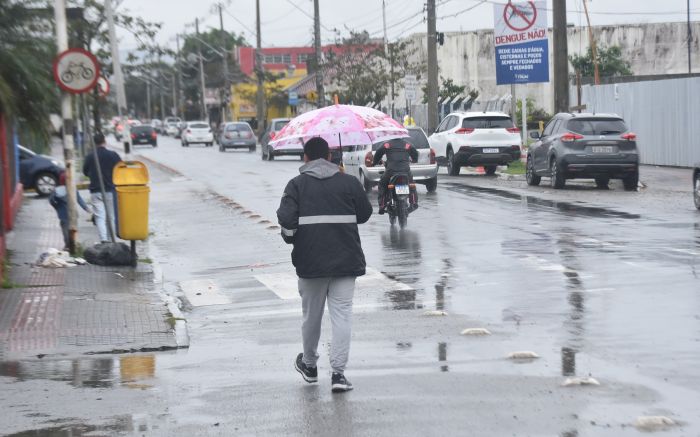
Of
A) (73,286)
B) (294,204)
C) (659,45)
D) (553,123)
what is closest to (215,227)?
(73,286)

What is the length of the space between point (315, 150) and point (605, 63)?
218 ft

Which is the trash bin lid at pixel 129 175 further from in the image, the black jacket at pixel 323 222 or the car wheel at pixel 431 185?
the car wheel at pixel 431 185

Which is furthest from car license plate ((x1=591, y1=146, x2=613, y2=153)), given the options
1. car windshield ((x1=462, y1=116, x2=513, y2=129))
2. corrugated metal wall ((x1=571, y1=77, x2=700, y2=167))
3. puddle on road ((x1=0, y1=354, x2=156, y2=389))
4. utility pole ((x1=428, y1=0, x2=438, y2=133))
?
puddle on road ((x1=0, y1=354, x2=156, y2=389))

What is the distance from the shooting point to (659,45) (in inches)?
3054

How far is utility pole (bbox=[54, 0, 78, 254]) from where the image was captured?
16047 mm

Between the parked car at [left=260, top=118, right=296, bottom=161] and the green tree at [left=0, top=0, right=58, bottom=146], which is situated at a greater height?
the green tree at [left=0, top=0, right=58, bottom=146]

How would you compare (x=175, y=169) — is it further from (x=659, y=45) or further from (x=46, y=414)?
(x=659, y=45)

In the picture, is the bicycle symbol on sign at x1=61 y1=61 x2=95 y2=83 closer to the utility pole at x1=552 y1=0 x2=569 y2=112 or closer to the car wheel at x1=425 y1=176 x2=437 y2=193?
the car wheel at x1=425 y1=176 x2=437 y2=193

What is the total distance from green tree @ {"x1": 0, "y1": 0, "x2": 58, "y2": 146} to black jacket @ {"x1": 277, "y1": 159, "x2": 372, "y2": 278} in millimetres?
5019

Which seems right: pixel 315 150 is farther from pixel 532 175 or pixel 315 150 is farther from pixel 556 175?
pixel 532 175

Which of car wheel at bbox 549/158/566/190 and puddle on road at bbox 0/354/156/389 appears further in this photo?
car wheel at bbox 549/158/566/190

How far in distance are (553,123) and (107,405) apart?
22274 millimetres

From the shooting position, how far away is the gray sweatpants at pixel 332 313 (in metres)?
8.47

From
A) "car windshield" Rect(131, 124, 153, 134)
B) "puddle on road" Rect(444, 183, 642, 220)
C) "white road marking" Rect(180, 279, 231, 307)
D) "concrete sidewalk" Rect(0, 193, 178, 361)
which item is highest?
"car windshield" Rect(131, 124, 153, 134)
